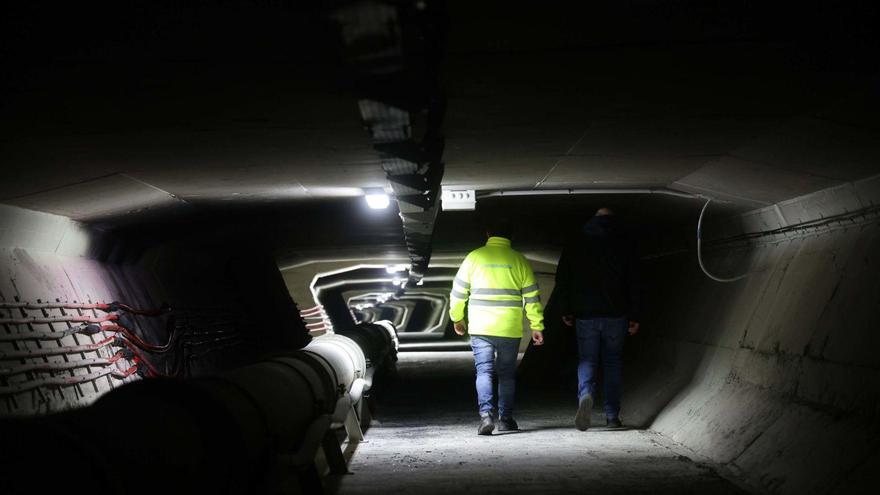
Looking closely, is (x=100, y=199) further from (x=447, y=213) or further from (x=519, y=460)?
(x=447, y=213)

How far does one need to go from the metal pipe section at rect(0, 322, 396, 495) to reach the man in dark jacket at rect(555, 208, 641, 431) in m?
2.98

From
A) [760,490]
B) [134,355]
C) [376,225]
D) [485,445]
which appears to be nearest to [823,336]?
[760,490]

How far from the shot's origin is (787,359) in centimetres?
716

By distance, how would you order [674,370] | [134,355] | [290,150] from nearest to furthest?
[290,150], [134,355], [674,370]

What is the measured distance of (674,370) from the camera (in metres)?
10.0

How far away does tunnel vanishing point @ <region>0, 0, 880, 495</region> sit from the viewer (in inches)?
143

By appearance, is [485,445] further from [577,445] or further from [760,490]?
[760,490]

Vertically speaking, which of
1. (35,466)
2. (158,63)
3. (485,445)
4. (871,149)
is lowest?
(485,445)

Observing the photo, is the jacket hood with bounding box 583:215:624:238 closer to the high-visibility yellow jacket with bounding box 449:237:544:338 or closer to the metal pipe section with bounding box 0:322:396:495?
the high-visibility yellow jacket with bounding box 449:237:544:338

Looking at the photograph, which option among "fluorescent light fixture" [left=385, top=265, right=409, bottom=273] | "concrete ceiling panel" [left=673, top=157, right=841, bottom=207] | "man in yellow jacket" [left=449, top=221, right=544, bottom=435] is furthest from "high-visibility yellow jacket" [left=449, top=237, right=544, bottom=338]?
"fluorescent light fixture" [left=385, top=265, right=409, bottom=273]

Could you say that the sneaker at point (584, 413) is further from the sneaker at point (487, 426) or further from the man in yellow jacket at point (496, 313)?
the sneaker at point (487, 426)

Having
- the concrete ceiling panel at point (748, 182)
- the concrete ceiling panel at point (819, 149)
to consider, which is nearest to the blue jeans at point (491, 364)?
the concrete ceiling panel at point (748, 182)

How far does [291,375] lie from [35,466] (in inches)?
128

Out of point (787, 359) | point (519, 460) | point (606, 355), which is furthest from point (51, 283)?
point (787, 359)
